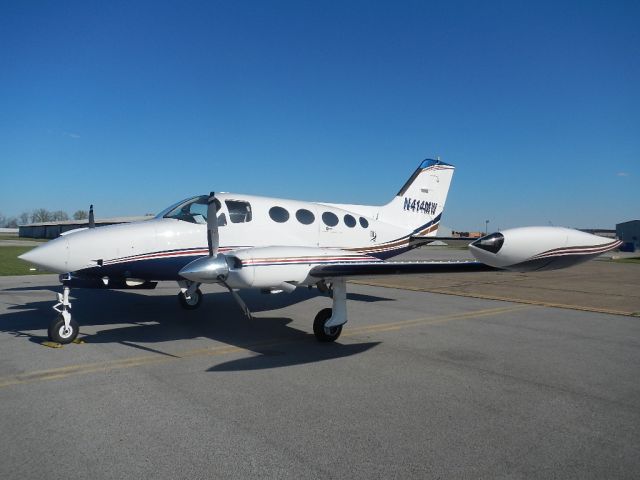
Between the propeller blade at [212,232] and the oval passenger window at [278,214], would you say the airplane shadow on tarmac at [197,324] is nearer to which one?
the propeller blade at [212,232]

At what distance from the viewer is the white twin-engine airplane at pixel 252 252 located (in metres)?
5.96

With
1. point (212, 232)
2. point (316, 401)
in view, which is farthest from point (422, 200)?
point (316, 401)

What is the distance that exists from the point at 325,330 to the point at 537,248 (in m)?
3.97

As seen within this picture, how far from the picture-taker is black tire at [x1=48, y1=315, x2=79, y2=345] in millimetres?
7652

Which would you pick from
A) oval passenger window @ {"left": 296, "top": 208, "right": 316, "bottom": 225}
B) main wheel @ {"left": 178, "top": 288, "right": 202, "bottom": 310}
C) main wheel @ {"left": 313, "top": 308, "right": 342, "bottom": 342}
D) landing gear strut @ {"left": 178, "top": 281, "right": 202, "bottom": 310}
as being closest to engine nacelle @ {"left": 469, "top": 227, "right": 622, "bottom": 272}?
main wheel @ {"left": 313, "top": 308, "right": 342, "bottom": 342}

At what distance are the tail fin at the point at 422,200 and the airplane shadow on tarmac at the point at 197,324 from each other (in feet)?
9.85

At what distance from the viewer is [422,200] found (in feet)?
47.3

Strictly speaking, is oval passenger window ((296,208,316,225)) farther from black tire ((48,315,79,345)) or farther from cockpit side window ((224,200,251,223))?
black tire ((48,315,79,345))

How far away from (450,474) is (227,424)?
2227mm

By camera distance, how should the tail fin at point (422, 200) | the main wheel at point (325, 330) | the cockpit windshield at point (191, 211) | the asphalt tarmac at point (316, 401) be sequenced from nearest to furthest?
Answer: the asphalt tarmac at point (316, 401), the main wheel at point (325, 330), the cockpit windshield at point (191, 211), the tail fin at point (422, 200)

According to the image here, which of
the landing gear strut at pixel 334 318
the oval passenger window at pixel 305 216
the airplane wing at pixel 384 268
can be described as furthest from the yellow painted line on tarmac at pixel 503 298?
the landing gear strut at pixel 334 318

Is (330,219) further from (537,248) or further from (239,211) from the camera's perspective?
(537,248)

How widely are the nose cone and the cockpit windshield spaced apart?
2026mm

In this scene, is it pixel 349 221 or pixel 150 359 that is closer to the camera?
pixel 150 359
